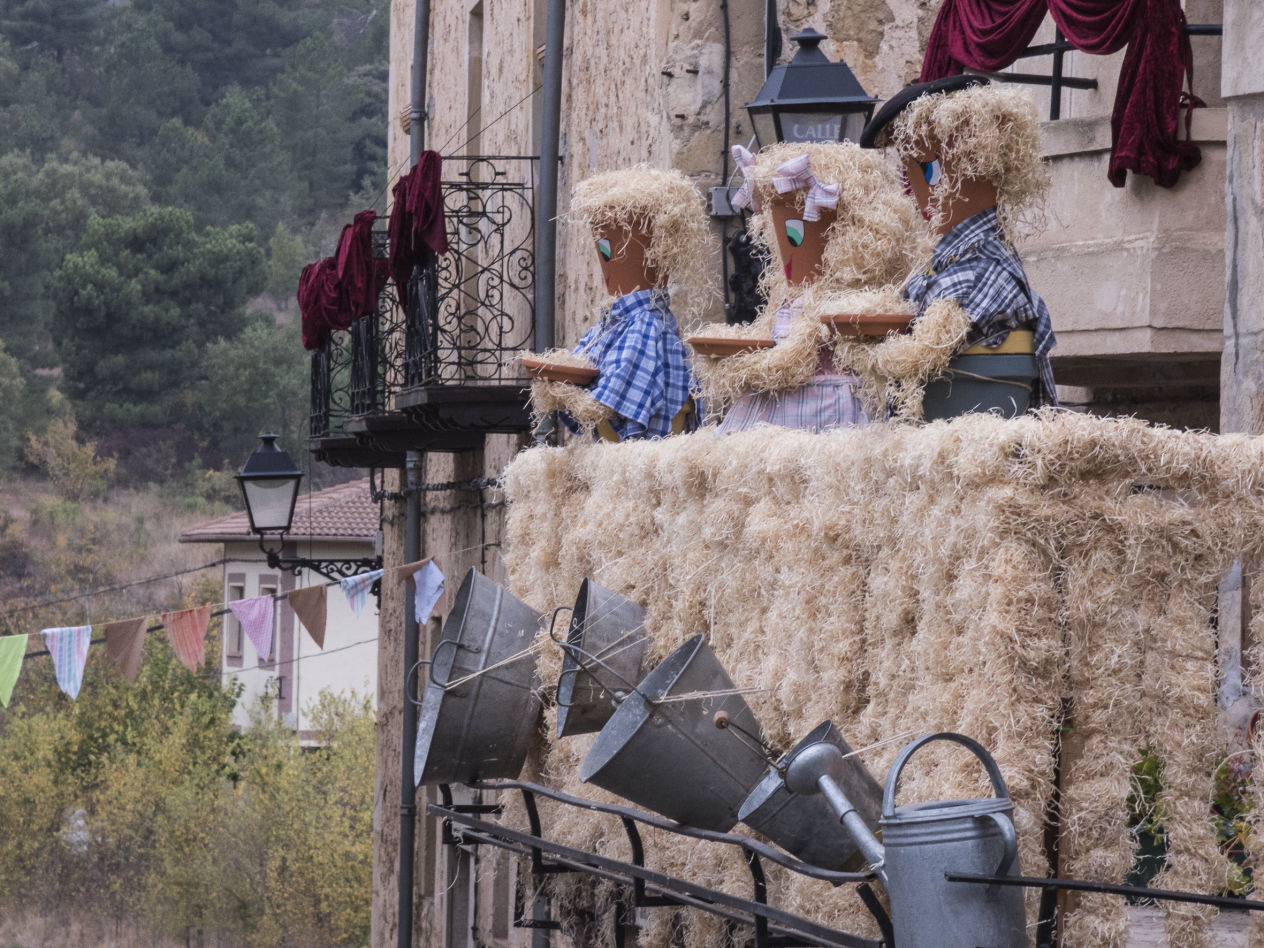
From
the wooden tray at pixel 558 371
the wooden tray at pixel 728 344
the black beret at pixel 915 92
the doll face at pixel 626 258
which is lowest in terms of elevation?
the wooden tray at pixel 558 371

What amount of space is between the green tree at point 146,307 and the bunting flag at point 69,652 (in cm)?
2632

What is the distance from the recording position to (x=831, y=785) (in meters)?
3.17

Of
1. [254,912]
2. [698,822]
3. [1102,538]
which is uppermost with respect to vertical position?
[1102,538]

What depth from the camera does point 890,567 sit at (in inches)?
136

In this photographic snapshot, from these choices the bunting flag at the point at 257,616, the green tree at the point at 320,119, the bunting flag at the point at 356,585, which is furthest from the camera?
the green tree at the point at 320,119

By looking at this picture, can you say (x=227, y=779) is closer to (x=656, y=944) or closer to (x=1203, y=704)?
(x=656, y=944)

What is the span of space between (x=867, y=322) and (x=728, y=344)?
2.11 feet

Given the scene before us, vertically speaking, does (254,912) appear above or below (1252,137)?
below

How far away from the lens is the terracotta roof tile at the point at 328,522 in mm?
25688

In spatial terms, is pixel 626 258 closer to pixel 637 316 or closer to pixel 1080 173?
pixel 637 316

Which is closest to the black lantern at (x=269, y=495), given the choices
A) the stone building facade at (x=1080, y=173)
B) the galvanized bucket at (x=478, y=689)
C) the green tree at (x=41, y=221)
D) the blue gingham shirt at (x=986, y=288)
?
the stone building facade at (x=1080, y=173)

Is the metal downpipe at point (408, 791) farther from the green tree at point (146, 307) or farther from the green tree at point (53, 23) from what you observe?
the green tree at point (53, 23)

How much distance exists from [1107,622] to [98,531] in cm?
3578

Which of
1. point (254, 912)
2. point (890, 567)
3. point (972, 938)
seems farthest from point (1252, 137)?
point (254, 912)
